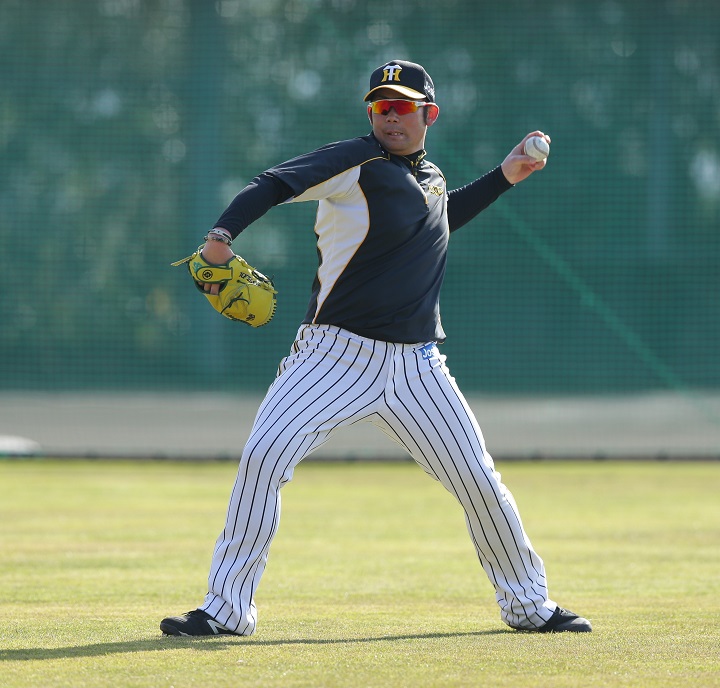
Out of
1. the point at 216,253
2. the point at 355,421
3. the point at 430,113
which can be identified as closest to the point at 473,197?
the point at 430,113

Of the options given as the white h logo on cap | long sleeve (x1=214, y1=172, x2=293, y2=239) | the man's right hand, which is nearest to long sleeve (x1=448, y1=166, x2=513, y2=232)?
the white h logo on cap

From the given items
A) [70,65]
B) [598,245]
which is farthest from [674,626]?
[70,65]

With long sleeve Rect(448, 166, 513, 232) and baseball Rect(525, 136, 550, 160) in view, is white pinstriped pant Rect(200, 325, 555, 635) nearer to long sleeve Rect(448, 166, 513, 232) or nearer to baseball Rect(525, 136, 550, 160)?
long sleeve Rect(448, 166, 513, 232)

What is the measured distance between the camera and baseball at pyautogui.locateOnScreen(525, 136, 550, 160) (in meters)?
5.41

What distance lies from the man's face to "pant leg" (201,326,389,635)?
739 millimetres

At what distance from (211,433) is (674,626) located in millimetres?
11440

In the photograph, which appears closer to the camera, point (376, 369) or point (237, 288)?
point (237, 288)

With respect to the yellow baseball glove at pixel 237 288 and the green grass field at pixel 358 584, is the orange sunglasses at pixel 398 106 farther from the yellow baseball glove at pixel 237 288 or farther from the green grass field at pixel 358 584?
the green grass field at pixel 358 584

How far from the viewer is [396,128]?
504cm

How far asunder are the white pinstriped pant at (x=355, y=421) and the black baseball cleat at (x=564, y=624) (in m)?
0.03

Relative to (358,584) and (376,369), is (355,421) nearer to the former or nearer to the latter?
(376,369)

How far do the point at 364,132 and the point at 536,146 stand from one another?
33.8ft

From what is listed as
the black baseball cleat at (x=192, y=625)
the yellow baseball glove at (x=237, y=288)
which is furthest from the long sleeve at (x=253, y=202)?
the black baseball cleat at (x=192, y=625)

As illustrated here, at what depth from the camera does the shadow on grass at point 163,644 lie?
176 inches
